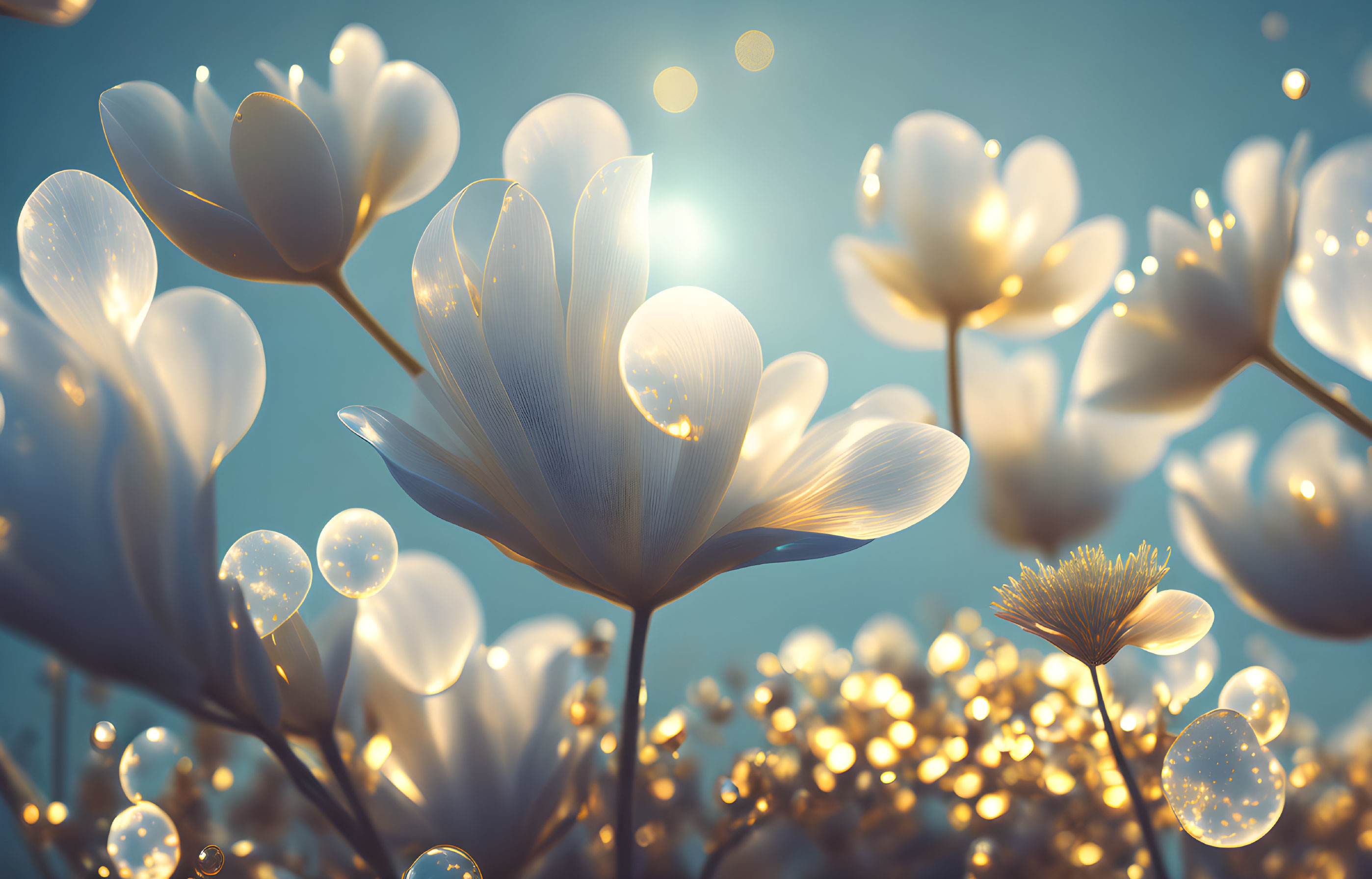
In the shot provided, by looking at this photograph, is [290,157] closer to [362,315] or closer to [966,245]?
[362,315]

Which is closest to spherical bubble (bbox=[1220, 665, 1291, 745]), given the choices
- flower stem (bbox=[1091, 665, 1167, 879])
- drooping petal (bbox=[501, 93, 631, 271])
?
flower stem (bbox=[1091, 665, 1167, 879])

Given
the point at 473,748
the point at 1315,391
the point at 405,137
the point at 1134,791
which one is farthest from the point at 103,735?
the point at 1315,391

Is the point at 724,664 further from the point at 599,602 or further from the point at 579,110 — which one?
the point at 579,110

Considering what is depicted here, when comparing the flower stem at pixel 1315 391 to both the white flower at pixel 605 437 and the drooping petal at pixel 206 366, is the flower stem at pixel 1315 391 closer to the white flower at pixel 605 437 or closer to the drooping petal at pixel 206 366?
the white flower at pixel 605 437

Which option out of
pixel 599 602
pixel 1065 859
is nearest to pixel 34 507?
pixel 599 602

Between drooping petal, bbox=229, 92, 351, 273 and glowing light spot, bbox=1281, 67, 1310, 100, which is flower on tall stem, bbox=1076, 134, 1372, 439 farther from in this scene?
drooping petal, bbox=229, 92, 351, 273

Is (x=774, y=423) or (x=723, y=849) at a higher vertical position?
(x=774, y=423)
